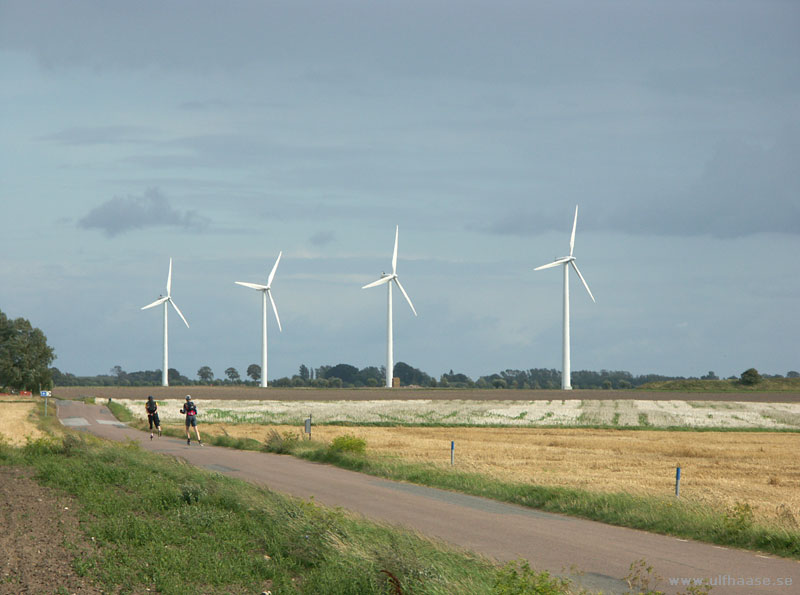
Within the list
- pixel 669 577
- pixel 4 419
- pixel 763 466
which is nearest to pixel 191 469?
pixel 669 577

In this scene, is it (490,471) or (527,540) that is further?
(490,471)

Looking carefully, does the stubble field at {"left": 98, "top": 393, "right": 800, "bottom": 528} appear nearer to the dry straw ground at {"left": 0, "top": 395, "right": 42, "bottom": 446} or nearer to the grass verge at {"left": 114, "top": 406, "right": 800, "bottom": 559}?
the grass verge at {"left": 114, "top": 406, "right": 800, "bottom": 559}

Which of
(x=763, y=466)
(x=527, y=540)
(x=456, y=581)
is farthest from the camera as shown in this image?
(x=763, y=466)

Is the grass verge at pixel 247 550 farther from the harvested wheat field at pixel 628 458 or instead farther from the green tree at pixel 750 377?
the green tree at pixel 750 377

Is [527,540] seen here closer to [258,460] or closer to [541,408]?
[258,460]

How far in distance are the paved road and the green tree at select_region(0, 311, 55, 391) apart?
141m

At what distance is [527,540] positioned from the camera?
56.2 feet

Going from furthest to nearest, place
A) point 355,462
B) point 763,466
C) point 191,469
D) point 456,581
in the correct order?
1. point 763,466
2. point 355,462
3. point 191,469
4. point 456,581

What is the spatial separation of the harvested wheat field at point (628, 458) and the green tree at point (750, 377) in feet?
414

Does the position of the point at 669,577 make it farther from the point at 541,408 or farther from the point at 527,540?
the point at 541,408

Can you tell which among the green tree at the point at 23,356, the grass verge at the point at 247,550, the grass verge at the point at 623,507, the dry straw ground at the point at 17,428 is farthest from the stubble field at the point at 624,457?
the green tree at the point at 23,356

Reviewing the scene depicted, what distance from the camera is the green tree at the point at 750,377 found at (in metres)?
176

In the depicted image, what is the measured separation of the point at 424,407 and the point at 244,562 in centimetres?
8058

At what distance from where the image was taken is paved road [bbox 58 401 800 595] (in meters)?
14.1
